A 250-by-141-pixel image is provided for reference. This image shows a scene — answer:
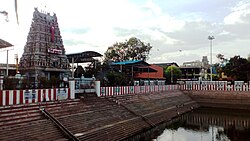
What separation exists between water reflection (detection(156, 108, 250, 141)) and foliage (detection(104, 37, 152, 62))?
2952cm

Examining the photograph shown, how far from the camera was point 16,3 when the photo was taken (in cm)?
491

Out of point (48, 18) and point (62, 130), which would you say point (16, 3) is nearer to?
point (62, 130)

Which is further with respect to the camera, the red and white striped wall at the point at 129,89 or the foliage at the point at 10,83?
the red and white striped wall at the point at 129,89

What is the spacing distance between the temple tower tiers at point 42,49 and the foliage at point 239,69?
86.8ft

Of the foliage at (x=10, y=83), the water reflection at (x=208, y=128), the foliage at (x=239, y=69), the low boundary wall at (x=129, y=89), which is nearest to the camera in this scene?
the foliage at (x=10, y=83)

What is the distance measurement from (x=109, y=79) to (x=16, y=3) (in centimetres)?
1810

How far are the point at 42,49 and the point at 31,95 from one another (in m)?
14.4

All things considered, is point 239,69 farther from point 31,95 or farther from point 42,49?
point 31,95

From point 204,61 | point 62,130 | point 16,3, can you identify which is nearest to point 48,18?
point 62,130

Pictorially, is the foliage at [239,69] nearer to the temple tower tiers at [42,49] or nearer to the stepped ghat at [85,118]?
the stepped ghat at [85,118]

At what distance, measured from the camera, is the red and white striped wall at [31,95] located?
438 inches

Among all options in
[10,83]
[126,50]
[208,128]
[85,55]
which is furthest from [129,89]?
[126,50]

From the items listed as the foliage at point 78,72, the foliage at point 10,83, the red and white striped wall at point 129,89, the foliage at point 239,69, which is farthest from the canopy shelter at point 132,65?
the foliage at point 10,83

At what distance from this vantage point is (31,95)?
40.3ft
